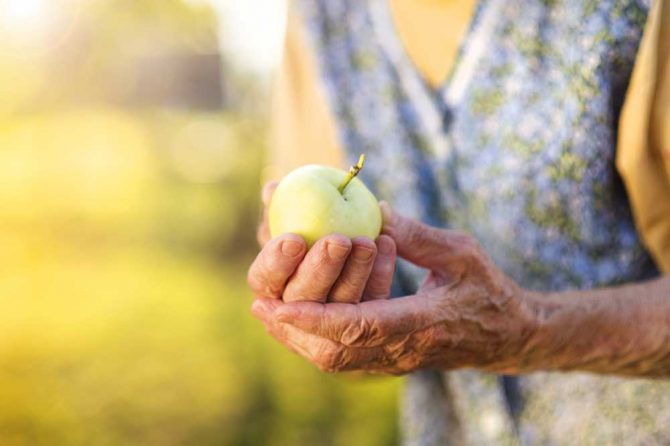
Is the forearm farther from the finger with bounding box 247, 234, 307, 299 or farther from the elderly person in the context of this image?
the finger with bounding box 247, 234, 307, 299

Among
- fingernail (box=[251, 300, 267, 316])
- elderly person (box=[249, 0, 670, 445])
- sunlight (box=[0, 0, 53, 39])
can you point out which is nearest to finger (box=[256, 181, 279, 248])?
elderly person (box=[249, 0, 670, 445])

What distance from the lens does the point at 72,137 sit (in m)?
5.31

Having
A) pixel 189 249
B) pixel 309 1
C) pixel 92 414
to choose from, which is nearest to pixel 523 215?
pixel 309 1

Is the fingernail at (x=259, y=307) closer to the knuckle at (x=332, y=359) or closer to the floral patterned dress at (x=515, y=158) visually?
the knuckle at (x=332, y=359)

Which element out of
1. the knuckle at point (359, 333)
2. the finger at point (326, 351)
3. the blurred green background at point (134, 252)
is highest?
the knuckle at point (359, 333)

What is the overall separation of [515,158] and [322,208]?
602mm

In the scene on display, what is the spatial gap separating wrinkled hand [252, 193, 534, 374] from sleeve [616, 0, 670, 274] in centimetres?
38

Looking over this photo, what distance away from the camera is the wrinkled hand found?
119 cm

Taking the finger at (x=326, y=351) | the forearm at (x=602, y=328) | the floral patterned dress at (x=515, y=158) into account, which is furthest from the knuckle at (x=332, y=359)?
the floral patterned dress at (x=515, y=158)

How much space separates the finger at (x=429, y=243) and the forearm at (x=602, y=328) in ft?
0.76

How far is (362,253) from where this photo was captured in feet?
3.73

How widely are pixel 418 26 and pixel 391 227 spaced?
796 millimetres

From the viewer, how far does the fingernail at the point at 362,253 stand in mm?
1135

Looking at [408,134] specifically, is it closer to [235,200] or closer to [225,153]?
[235,200]
